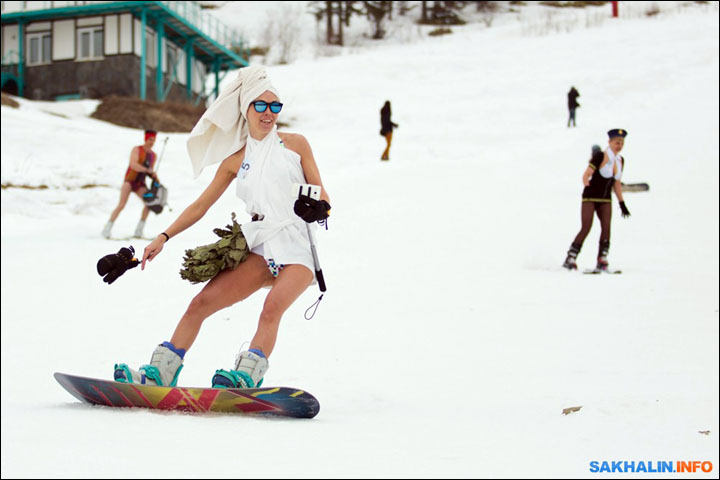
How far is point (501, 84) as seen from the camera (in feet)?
99.5

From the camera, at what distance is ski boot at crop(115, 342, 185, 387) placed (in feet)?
12.5

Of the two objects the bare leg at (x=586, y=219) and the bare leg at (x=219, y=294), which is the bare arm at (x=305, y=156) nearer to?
the bare leg at (x=219, y=294)

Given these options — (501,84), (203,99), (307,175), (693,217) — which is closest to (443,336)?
(307,175)

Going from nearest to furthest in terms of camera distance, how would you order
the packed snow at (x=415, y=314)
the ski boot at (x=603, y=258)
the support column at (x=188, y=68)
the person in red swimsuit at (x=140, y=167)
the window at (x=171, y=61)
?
the packed snow at (x=415, y=314), the ski boot at (x=603, y=258), the person in red swimsuit at (x=140, y=167), the window at (x=171, y=61), the support column at (x=188, y=68)

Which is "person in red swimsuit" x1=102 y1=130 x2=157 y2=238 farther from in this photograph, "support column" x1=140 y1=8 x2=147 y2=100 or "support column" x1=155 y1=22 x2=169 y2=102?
"support column" x1=155 y1=22 x2=169 y2=102

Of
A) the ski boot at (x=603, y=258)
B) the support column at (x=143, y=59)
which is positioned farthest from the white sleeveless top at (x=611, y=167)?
the support column at (x=143, y=59)

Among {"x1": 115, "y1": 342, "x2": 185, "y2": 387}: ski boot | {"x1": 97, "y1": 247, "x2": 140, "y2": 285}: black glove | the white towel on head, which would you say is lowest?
{"x1": 115, "y1": 342, "x2": 185, "y2": 387}: ski boot

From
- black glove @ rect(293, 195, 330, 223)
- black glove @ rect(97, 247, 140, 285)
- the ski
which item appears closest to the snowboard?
black glove @ rect(97, 247, 140, 285)

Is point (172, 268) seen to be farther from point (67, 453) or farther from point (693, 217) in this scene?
point (693, 217)

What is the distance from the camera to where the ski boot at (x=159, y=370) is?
3809 millimetres

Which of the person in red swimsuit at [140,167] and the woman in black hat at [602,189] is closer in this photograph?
the woman in black hat at [602,189]

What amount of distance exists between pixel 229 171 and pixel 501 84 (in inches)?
1081

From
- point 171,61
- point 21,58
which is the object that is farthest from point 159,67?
point 21,58

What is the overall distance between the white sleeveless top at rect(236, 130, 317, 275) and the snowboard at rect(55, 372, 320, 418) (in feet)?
2.28
